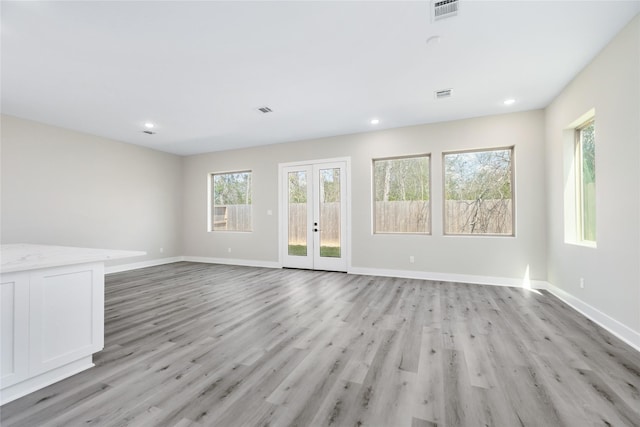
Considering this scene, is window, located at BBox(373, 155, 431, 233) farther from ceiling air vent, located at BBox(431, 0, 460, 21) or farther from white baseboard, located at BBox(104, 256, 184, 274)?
white baseboard, located at BBox(104, 256, 184, 274)

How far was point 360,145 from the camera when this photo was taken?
5.73 m

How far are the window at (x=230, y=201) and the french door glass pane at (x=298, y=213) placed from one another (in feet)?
4.03

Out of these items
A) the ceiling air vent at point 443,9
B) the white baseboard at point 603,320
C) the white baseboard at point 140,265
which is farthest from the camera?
the white baseboard at point 140,265

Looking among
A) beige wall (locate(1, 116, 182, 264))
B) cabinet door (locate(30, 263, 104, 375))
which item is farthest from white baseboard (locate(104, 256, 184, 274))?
cabinet door (locate(30, 263, 104, 375))

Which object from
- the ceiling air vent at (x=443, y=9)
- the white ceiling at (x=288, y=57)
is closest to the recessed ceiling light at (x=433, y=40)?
the white ceiling at (x=288, y=57)

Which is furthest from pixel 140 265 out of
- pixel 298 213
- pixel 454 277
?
pixel 454 277

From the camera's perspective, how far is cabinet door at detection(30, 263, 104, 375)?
186 cm

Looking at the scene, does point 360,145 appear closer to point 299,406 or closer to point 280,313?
point 280,313

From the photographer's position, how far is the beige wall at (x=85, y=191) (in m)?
4.61

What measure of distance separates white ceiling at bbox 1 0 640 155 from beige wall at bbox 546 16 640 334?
0.87 ft

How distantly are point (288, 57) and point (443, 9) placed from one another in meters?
1.51

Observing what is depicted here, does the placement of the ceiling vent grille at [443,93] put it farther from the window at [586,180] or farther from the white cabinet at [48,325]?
the white cabinet at [48,325]

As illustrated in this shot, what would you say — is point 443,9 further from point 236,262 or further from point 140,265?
point 140,265

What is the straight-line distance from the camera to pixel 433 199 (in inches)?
202
